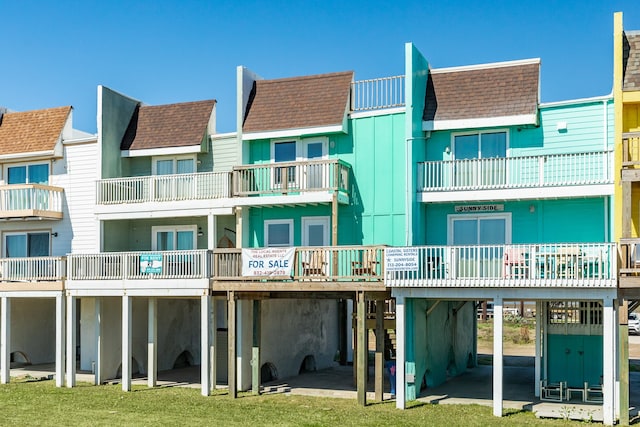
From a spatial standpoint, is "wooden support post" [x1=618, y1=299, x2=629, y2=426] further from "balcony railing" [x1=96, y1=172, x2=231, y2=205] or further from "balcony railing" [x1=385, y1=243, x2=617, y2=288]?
"balcony railing" [x1=96, y1=172, x2=231, y2=205]

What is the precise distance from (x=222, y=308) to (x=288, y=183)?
7211 mm

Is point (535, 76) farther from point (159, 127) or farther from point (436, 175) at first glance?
point (159, 127)

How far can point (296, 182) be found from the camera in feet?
85.6

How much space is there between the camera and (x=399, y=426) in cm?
2016

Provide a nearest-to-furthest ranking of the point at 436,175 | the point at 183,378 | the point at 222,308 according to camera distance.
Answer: the point at 436,175 → the point at 183,378 → the point at 222,308

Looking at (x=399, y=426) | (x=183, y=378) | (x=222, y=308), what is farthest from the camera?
(x=222, y=308)

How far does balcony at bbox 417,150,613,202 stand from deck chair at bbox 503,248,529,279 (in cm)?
284

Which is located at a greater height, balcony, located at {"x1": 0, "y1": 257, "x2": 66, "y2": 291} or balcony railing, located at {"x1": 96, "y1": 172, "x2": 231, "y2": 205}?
balcony railing, located at {"x1": 96, "y1": 172, "x2": 231, "y2": 205}

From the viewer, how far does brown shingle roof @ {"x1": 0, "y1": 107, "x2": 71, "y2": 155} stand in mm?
30984

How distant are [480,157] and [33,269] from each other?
1539 centimetres

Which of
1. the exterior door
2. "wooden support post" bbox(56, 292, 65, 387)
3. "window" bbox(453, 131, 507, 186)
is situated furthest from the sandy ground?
"wooden support post" bbox(56, 292, 65, 387)

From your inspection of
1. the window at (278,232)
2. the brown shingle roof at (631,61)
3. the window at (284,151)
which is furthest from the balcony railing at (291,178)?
the brown shingle roof at (631,61)

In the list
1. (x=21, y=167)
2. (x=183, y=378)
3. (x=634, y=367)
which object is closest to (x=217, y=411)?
(x=183, y=378)

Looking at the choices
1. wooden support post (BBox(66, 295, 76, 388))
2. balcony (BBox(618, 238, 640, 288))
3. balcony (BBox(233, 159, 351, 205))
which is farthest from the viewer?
wooden support post (BBox(66, 295, 76, 388))
